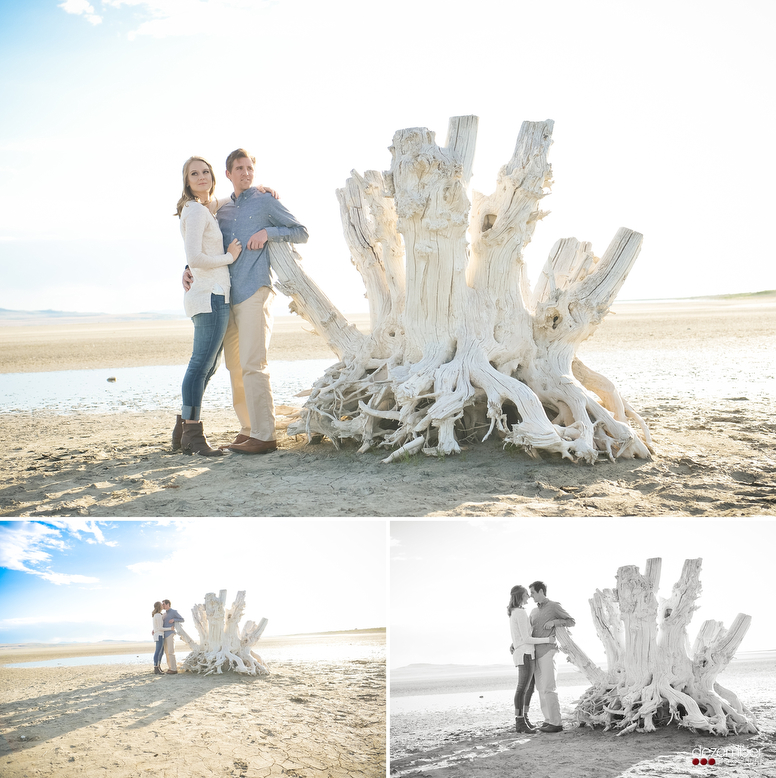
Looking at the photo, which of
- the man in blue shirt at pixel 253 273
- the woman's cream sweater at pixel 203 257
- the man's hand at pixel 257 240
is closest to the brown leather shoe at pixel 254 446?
the man in blue shirt at pixel 253 273

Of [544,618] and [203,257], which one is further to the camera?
[203,257]

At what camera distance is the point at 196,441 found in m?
6.67

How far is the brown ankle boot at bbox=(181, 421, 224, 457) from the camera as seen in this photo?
662cm

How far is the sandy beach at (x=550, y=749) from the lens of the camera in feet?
11.4

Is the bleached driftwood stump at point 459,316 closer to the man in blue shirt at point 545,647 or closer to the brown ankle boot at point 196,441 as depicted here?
the brown ankle boot at point 196,441

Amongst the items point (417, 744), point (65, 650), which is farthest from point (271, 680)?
point (65, 650)

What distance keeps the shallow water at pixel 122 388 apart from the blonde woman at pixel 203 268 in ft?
12.6

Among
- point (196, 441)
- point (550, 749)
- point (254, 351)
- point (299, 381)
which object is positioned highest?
point (254, 351)

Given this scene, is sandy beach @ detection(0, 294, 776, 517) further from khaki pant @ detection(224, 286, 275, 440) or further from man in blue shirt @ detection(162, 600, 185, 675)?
man in blue shirt @ detection(162, 600, 185, 675)

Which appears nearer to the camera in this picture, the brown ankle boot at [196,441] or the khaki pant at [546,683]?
the khaki pant at [546,683]

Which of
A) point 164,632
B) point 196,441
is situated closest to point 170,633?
point 164,632

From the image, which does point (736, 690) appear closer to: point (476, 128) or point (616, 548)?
point (616, 548)

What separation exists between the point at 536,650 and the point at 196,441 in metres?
3.91

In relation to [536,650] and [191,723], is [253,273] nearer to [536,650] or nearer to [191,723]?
[191,723]
